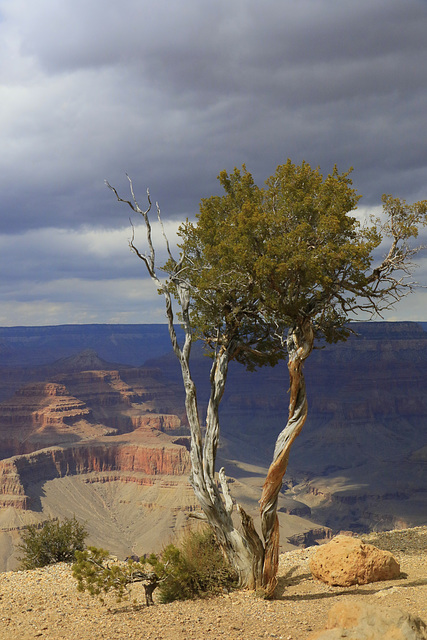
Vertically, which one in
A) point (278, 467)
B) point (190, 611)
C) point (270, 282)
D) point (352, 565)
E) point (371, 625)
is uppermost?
point (270, 282)

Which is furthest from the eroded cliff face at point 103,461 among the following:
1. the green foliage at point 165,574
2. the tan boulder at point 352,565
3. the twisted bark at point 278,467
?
the twisted bark at point 278,467

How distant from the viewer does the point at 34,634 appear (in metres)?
12.6

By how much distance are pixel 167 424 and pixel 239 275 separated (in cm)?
17666

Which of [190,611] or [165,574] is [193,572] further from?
[190,611]

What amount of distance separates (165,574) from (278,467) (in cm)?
394

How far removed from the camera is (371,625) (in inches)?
366

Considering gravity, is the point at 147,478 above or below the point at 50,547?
below

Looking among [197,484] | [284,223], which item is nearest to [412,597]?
[197,484]

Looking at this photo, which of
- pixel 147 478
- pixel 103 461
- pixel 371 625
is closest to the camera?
pixel 371 625

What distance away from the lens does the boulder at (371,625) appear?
29.8ft

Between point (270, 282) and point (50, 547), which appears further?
point (50, 547)

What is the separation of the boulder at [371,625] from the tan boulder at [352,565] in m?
6.77

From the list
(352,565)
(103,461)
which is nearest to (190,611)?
Result: (352,565)

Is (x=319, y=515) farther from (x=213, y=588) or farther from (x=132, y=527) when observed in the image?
(x=213, y=588)
